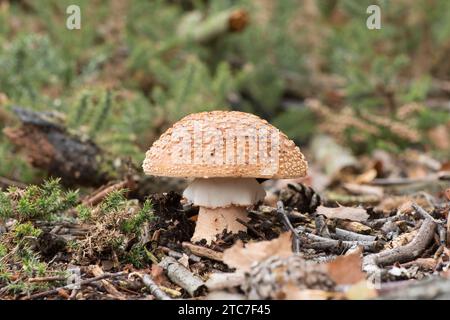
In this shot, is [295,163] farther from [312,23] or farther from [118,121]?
[312,23]

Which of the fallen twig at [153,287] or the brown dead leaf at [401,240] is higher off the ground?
the brown dead leaf at [401,240]

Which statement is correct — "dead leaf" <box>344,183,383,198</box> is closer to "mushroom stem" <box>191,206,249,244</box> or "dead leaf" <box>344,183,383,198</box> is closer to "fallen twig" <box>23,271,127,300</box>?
"mushroom stem" <box>191,206,249,244</box>

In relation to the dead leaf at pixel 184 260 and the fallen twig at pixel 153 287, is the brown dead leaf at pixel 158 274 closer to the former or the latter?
the fallen twig at pixel 153 287

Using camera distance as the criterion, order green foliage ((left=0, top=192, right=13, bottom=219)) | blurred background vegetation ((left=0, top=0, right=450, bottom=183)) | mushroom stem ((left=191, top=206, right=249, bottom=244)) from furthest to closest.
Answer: blurred background vegetation ((left=0, top=0, right=450, bottom=183)), mushroom stem ((left=191, top=206, right=249, bottom=244)), green foliage ((left=0, top=192, right=13, bottom=219))

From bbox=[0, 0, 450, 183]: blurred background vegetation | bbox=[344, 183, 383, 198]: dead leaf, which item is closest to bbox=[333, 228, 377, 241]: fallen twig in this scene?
bbox=[344, 183, 383, 198]: dead leaf

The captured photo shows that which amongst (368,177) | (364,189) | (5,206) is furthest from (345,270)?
(368,177)

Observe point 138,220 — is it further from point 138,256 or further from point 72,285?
point 72,285

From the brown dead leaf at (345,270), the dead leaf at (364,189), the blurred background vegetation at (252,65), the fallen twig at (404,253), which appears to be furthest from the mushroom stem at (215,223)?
the blurred background vegetation at (252,65)
